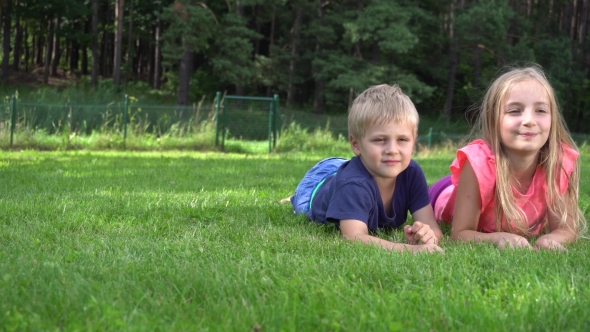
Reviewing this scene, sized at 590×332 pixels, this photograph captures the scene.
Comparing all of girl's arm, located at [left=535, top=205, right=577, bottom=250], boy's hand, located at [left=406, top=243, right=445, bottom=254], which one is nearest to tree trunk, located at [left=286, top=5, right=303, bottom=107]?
girl's arm, located at [left=535, top=205, right=577, bottom=250]

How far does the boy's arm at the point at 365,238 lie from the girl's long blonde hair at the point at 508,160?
0.77 meters

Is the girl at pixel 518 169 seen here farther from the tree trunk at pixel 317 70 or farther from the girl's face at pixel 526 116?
the tree trunk at pixel 317 70

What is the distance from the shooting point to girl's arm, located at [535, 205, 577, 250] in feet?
12.9

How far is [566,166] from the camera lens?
14.3ft

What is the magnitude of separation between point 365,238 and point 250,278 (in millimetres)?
1138

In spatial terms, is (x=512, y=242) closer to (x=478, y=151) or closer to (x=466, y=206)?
(x=466, y=206)

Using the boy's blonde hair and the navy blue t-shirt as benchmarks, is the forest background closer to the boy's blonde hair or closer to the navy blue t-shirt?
the navy blue t-shirt

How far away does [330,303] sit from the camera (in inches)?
103

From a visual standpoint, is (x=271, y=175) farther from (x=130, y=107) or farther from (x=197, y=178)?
(x=130, y=107)

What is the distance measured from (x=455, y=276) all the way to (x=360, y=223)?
3.59 ft

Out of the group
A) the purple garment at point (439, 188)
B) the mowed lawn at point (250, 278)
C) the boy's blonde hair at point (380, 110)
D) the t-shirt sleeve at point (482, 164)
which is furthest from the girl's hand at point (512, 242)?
the purple garment at point (439, 188)

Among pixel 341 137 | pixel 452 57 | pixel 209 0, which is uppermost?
pixel 209 0

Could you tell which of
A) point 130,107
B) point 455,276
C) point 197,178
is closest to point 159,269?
point 455,276

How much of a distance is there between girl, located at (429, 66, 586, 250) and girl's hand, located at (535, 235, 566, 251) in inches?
0.6
